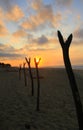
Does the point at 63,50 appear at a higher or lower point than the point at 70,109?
higher

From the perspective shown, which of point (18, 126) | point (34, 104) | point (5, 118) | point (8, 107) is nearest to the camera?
point (18, 126)

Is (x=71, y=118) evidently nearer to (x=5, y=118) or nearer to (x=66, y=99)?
(x=5, y=118)

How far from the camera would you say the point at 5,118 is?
13.3 m

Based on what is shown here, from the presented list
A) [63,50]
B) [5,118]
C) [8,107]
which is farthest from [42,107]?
[63,50]

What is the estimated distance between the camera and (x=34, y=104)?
1733 centimetres

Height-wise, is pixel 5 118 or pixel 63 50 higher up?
pixel 63 50

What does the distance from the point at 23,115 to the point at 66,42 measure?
239 inches

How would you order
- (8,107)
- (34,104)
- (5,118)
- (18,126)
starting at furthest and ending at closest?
1. (34,104)
2. (8,107)
3. (5,118)
4. (18,126)

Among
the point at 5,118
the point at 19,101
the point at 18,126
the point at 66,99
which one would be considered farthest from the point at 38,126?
the point at 66,99

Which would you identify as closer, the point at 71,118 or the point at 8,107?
the point at 71,118

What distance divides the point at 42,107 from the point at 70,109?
70.3 inches

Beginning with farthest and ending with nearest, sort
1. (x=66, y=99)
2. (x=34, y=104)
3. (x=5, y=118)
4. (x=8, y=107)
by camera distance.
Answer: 1. (x=66, y=99)
2. (x=34, y=104)
3. (x=8, y=107)
4. (x=5, y=118)

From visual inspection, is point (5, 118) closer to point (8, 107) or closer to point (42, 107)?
point (8, 107)

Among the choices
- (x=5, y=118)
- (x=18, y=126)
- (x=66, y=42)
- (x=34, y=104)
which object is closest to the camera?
(x=66, y=42)
